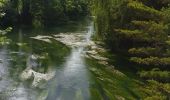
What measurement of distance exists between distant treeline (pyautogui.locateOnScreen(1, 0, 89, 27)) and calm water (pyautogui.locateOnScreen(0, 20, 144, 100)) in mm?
21216

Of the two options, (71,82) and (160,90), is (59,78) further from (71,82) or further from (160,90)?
(160,90)

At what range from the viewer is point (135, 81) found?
3030 centimetres

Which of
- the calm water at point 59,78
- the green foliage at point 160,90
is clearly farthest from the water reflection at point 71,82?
the green foliage at point 160,90

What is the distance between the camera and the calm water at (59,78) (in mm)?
25969

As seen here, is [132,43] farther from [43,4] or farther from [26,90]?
[43,4]

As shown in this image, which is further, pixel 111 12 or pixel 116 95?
pixel 111 12

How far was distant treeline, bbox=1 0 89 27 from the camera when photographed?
63.8 metres

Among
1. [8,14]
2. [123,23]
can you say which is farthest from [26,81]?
[8,14]

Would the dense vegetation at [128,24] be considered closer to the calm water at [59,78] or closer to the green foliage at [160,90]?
the green foliage at [160,90]

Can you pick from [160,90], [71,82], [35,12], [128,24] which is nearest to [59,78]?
[71,82]

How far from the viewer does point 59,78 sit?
1187 inches

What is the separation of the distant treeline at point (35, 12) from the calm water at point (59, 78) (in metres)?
21.2

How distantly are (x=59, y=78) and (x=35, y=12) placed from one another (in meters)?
40.2

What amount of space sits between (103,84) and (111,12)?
44.1 ft
